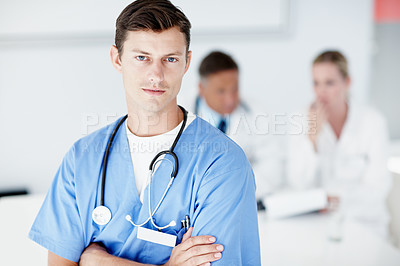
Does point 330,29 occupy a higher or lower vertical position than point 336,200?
higher

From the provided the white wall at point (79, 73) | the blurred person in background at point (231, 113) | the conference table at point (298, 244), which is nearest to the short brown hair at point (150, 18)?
the conference table at point (298, 244)

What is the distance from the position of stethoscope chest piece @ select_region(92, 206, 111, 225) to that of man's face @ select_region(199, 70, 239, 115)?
4.27ft

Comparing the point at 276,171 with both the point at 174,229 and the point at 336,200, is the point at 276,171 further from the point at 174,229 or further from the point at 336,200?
the point at 174,229

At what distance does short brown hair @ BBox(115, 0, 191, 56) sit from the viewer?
860 millimetres

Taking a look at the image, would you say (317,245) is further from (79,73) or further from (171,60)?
(79,73)

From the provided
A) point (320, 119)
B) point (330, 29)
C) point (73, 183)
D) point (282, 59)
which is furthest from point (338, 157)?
point (73, 183)

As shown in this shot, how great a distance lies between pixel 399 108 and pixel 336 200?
1745 millimetres

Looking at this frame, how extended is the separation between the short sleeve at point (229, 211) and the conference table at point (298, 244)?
0.39 meters

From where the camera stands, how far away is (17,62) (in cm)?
242

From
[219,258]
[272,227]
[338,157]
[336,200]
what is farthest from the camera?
[338,157]

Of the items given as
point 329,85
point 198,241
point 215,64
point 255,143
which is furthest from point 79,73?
point 198,241

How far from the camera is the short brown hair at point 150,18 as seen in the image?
33.9 inches

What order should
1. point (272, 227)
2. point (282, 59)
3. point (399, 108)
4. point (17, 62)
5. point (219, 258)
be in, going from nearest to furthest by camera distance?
point (219, 258), point (272, 227), point (17, 62), point (282, 59), point (399, 108)

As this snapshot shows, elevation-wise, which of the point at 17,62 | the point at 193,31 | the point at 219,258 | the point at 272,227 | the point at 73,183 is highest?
the point at 193,31
